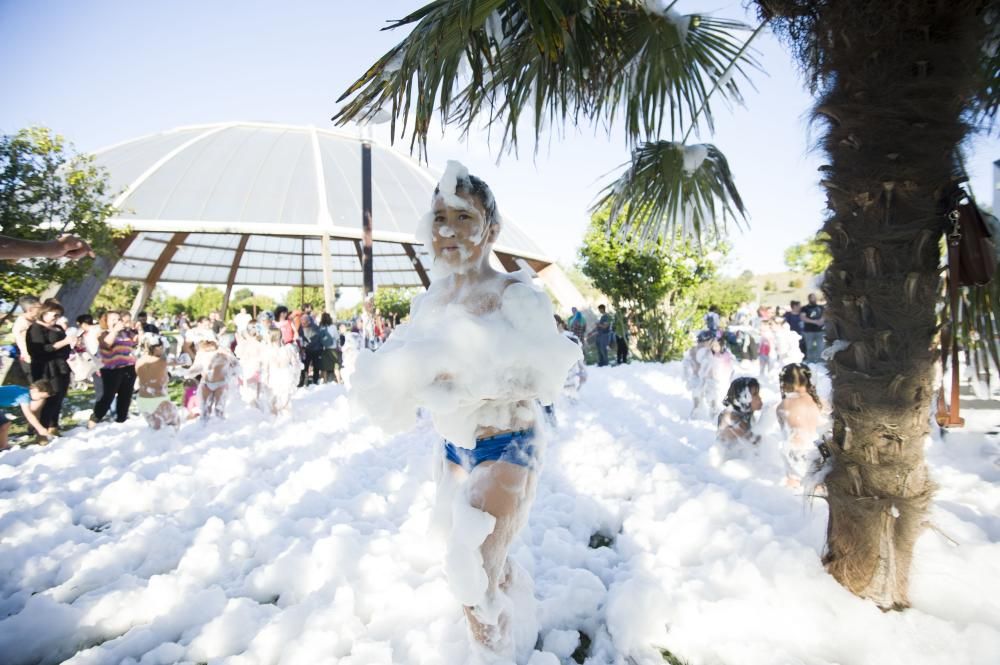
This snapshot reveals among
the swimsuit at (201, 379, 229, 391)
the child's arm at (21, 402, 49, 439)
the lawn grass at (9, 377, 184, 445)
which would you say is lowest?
the lawn grass at (9, 377, 184, 445)

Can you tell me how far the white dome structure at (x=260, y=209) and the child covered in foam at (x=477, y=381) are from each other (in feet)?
51.4

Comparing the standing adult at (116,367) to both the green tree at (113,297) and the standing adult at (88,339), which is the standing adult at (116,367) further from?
the green tree at (113,297)

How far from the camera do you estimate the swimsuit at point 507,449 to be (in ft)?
6.34

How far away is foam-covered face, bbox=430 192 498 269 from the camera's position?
6.53ft

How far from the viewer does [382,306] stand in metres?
37.2

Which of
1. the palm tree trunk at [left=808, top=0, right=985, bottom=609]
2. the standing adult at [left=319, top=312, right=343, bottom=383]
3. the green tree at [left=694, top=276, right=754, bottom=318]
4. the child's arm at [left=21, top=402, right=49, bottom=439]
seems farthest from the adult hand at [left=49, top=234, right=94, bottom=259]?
the green tree at [left=694, top=276, right=754, bottom=318]

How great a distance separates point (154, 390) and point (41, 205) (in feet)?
23.2

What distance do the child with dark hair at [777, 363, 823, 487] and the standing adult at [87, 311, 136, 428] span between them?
8317mm

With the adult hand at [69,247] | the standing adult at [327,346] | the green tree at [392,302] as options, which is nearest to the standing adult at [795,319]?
the standing adult at [327,346]

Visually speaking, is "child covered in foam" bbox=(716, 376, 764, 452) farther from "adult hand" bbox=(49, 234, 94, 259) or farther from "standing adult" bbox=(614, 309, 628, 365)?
"standing adult" bbox=(614, 309, 628, 365)

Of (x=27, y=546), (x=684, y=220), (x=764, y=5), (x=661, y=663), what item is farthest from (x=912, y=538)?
(x=27, y=546)

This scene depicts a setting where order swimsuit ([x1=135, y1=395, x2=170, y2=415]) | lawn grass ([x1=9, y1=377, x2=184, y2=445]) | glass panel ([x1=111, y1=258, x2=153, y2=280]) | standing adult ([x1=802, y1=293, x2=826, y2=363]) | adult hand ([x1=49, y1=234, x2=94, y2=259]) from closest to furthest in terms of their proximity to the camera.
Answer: adult hand ([x1=49, y1=234, x2=94, y2=259])
swimsuit ([x1=135, y1=395, x2=170, y2=415])
lawn grass ([x1=9, y1=377, x2=184, y2=445])
standing adult ([x1=802, y1=293, x2=826, y2=363])
glass panel ([x1=111, y1=258, x2=153, y2=280])

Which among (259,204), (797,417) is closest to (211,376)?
(797,417)

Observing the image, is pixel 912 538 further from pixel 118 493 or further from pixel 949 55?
pixel 118 493
